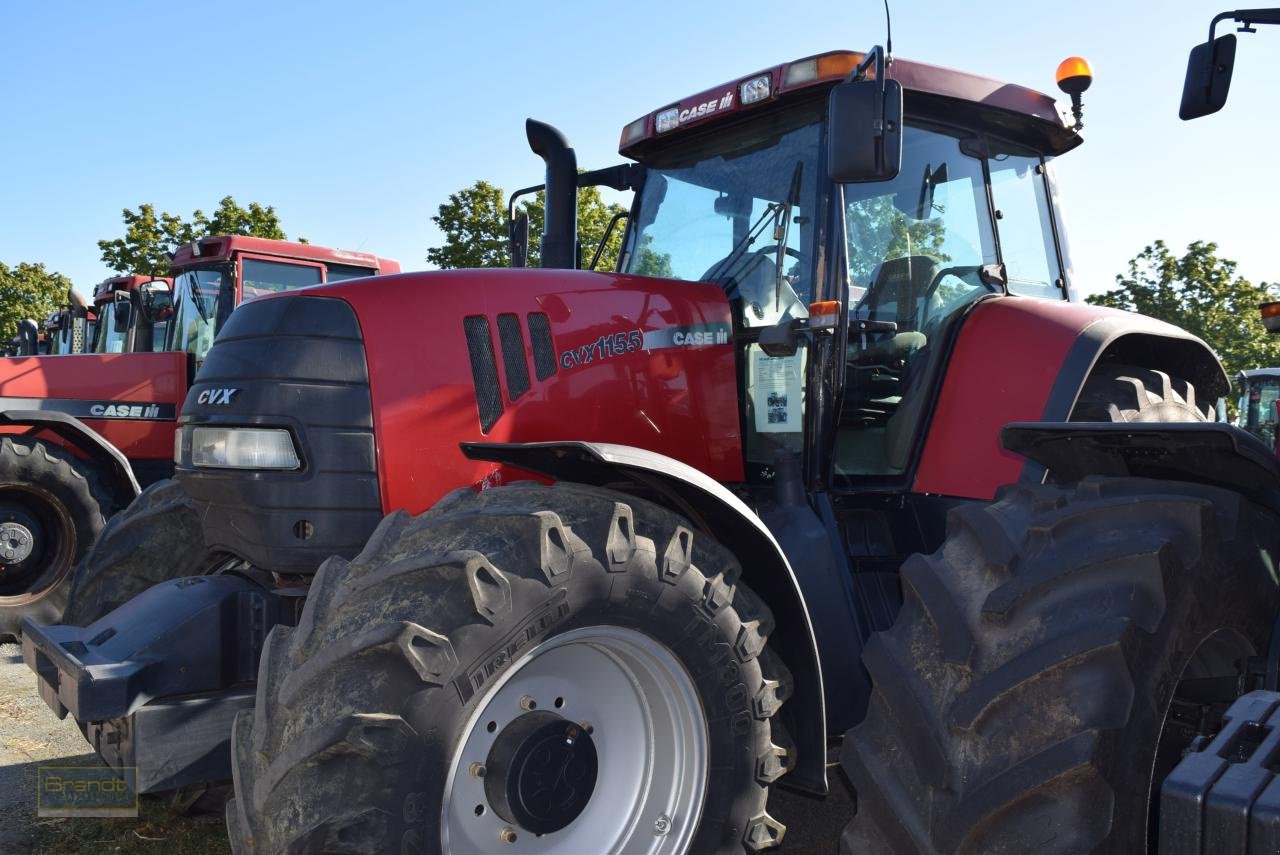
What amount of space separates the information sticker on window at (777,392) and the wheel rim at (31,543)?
545 cm

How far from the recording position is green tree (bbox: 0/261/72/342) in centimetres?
2798

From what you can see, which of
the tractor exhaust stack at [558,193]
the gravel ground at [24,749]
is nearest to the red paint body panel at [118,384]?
the gravel ground at [24,749]

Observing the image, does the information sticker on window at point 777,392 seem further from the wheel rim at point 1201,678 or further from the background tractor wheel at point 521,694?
the wheel rim at point 1201,678

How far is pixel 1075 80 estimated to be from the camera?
3.93m

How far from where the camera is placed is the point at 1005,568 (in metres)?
2.25

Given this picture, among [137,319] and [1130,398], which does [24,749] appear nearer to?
[1130,398]

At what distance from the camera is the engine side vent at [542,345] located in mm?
3035

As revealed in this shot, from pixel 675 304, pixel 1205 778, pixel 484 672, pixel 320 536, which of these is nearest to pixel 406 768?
pixel 484 672

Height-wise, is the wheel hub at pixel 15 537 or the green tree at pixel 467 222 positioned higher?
the green tree at pixel 467 222

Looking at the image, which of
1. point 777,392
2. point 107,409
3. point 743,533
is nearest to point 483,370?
point 743,533

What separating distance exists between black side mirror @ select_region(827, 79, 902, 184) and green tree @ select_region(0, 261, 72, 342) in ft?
96.1

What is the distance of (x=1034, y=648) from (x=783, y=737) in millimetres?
875

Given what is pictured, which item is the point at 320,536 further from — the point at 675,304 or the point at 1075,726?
the point at 1075,726

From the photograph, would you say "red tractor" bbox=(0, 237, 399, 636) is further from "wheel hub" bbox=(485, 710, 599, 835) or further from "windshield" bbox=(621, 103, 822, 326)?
"wheel hub" bbox=(485, 710, 599, 835)
